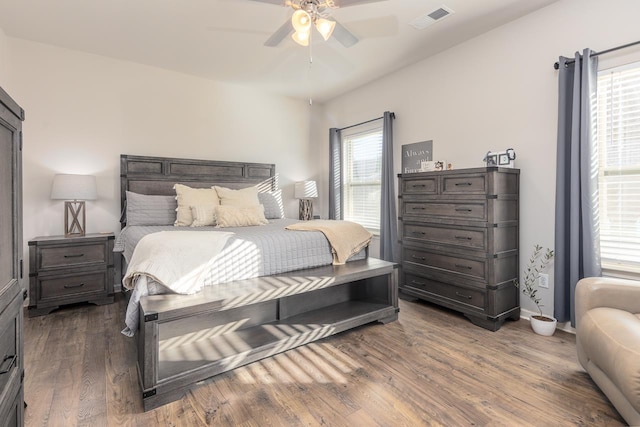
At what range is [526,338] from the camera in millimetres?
2555

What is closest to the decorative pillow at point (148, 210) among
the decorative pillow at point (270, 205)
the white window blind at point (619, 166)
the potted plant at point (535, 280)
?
the decorative pillow at point (270, 205)

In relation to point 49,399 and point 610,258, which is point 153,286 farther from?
point 610,258

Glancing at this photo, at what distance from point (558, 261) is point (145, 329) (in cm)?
300

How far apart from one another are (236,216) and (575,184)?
9.82ft

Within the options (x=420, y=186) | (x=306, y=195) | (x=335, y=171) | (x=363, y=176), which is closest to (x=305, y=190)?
(x=306, y=195)

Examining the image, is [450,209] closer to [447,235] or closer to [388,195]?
[447,235]

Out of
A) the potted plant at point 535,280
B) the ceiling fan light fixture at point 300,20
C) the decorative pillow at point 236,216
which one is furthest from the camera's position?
the decorative pillow at point 236,216

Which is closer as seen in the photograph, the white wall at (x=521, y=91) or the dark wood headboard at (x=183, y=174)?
the white wall at (x=521, y=91)

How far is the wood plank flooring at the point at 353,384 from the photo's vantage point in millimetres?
1640

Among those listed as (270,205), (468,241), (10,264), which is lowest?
(468,241)

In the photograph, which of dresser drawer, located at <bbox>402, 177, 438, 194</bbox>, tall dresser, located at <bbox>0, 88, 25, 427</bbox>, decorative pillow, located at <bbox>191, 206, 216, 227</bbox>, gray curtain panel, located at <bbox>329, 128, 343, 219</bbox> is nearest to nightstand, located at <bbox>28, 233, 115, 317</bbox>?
decorative pillow, located at <bbox>191, 206, 216, 227</bbox>

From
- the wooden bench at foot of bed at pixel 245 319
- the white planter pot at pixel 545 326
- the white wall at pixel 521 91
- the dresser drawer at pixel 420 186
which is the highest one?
the white wall at pixel 521 91

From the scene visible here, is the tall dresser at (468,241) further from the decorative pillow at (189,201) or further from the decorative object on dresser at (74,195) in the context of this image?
the decorative object on dresser at (74,195)

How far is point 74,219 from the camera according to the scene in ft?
11.3
